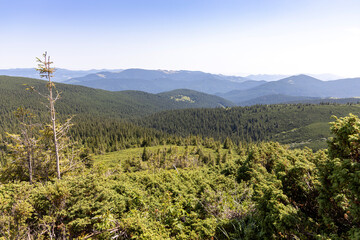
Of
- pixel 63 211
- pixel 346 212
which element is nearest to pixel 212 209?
pixel 346 212

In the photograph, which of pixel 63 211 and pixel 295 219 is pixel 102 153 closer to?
pixel 63 211

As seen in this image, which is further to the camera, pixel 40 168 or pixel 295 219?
pixel 40 168

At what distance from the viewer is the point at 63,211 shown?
369 inches

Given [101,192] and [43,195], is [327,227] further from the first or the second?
[43,195]

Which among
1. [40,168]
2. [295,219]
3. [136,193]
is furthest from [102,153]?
[295,219]

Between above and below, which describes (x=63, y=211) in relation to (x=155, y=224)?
above

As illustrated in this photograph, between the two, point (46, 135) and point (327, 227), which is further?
point (46, 135)

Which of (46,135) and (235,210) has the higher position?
(46,135)

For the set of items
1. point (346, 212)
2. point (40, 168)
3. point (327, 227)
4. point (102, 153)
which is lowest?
point (102, 153)

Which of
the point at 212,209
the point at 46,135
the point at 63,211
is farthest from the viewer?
the point at 46,135

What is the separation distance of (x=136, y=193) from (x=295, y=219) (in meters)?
9.71

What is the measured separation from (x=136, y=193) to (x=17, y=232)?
6.30 metres

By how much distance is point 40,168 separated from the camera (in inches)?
683

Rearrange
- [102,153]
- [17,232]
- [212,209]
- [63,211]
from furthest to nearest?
[102,153]
[212,209]
[63,211]
[17,232]
